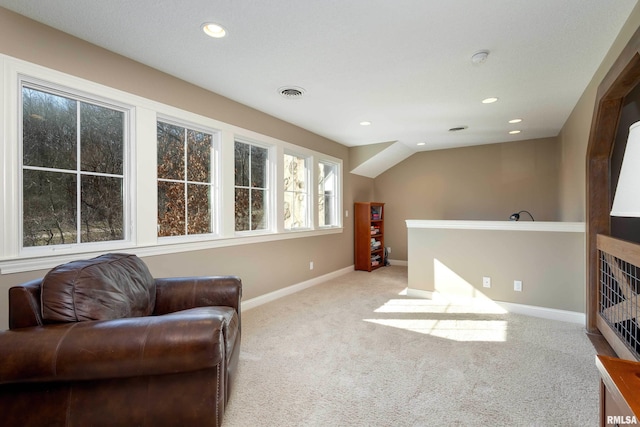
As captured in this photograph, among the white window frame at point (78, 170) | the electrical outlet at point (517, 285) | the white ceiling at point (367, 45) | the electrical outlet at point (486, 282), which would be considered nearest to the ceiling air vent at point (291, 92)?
the white ceiling at point (367, 45)

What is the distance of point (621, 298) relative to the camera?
7.80 ft

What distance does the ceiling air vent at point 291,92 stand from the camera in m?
2.99

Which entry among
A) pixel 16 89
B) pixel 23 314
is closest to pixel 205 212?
pixel 16 89

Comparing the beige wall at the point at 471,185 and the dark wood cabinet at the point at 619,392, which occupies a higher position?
the beige wall at the point at 471,185

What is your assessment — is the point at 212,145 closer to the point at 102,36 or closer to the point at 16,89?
the point at 102,36

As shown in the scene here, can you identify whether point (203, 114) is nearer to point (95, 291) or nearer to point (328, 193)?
point (95, 291)

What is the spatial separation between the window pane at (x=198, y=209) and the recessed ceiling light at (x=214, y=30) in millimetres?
1440

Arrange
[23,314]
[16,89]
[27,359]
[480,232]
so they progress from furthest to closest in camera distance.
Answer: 1. [480,232]
2. [16,89]
3. [23,314]
4. [27,359]

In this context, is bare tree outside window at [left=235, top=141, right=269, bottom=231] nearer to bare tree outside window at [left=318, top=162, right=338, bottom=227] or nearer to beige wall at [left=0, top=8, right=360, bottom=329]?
beige wall at [left=0, top=8, right=360, bottom=329]

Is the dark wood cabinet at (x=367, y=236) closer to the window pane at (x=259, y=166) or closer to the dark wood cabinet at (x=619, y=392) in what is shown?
the window pane at (x=259, y=166)

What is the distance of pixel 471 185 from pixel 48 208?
19.4ft

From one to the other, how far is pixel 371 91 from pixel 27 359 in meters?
3.07

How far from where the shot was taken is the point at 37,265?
6.53 feet

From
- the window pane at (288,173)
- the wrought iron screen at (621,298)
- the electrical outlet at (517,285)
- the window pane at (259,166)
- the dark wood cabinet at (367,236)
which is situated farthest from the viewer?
the dark wood cabinet at (367,236)
